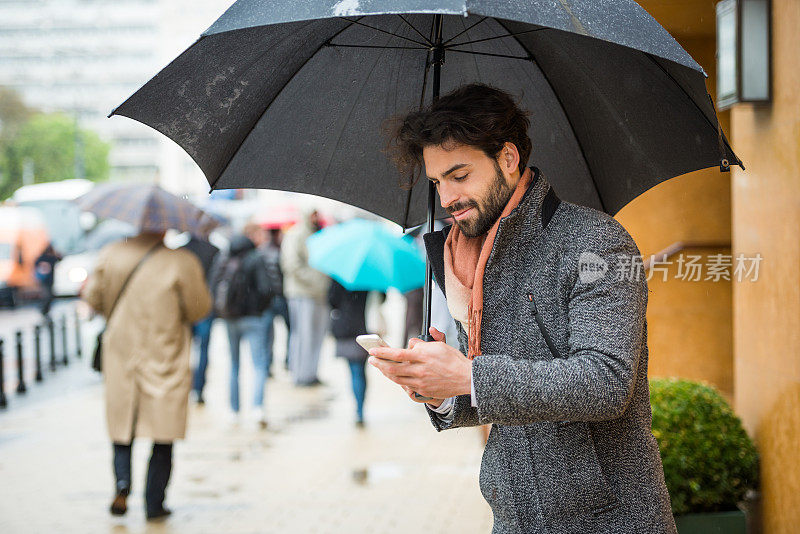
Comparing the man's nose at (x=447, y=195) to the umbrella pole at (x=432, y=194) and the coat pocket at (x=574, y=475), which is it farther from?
the coat pocket at (x=574, y=475)

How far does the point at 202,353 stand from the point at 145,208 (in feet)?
15.2

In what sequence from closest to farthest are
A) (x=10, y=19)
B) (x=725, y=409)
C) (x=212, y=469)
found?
(x=725, y=409) < (x=212, y=469) < (x=10, y=19)

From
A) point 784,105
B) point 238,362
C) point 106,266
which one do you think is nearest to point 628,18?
point 784,105

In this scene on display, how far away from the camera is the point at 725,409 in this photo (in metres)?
5.18

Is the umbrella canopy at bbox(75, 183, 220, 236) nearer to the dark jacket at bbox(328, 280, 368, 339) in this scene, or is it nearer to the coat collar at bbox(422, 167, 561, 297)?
the dark jacket at bbox(328, 280, 368, 339)

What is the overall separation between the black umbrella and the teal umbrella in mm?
5565

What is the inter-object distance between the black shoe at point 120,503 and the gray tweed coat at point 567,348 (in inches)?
196

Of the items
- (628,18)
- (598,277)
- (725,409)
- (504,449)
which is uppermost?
(628,18)

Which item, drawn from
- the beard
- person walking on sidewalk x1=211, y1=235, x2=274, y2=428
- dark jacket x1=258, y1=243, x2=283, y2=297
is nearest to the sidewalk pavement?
person walking on sidewalk x1=211, y1=235, x2=274, y2=428

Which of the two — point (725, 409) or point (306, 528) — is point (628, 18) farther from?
point (306, 528)

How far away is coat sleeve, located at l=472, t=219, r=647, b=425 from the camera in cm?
189

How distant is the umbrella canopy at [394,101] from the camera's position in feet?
8.90

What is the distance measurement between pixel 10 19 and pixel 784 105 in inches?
5359

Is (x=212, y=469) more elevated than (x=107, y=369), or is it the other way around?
(x=107, y=369)
